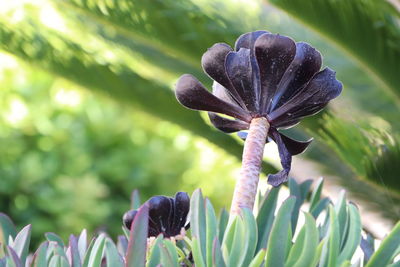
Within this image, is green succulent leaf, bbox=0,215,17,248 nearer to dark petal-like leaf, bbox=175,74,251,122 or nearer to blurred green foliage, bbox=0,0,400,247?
dark petal-like leaf, bbox=175,74,251,122

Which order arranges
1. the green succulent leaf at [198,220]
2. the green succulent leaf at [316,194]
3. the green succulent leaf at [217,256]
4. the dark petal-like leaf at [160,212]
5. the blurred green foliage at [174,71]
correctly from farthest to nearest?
the blurred green foliage at [174,71]
the green succulent leaf at [316,194]
the dark petal-like leaf at [160,212]
the green succulent leaf at [198,220]
the green succulent leaf at [217,256]

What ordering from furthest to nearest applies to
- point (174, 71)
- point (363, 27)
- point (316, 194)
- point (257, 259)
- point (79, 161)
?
1. point (79, 161)
2. point (174, 71)
3. point (363, 27)
4. point (316, 194)
5. point (257, 259)

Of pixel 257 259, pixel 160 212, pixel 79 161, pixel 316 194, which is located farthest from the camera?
pixel 79 161

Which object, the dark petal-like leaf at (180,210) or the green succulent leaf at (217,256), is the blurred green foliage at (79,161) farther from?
the green succulent leaf at (217,256)

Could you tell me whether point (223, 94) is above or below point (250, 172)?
above

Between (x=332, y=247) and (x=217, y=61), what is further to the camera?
(x=217, y=61)

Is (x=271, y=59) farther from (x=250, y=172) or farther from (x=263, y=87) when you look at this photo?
(x=250, y=172)

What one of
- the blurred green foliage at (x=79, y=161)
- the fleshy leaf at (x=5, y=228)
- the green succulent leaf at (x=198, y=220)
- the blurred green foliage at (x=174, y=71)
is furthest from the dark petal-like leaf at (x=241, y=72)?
the blurred green foliage at (x=79, y=161)

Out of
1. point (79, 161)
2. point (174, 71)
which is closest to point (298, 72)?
point (174, 71)
